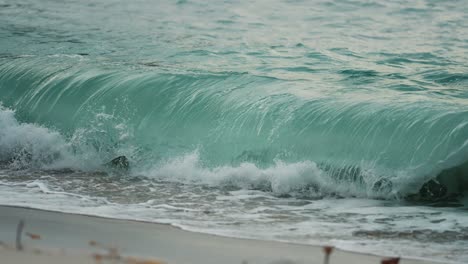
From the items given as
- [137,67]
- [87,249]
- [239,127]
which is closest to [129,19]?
[137,67]

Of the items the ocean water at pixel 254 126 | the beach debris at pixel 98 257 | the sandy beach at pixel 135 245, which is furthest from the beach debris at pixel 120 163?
the beach debris at pixel 98 257

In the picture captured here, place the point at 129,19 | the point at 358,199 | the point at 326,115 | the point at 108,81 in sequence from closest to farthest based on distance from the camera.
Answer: the point at 358,199
the point at 326,115
the point at 108,81
the point at 129,19

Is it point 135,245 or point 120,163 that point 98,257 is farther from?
point 120,163

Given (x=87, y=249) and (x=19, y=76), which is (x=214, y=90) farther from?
(x=87, y=249)

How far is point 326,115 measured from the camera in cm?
797

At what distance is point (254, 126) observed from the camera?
7984mm

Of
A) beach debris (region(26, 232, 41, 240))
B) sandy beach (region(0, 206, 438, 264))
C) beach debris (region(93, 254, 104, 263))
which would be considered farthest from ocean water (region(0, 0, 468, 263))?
beach debris (region(93, 254, 104, 263))

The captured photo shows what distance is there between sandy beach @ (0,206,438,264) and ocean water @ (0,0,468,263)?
0.82ft

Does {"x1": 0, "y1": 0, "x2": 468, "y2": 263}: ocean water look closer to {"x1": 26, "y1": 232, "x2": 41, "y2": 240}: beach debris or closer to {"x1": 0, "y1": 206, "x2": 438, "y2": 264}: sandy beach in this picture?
{"x1": 0, "y1": 206, "x2": 438, "y2": 264}: sandy beach

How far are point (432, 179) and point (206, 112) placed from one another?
2.73m

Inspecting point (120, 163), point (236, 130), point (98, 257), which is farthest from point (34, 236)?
point (236, 130)

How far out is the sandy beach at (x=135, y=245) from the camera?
4.10 meters

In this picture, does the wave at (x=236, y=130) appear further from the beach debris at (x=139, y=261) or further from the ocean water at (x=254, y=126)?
the beach debris at (x=139, y=261)

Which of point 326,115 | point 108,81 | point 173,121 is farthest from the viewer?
point 108,81
